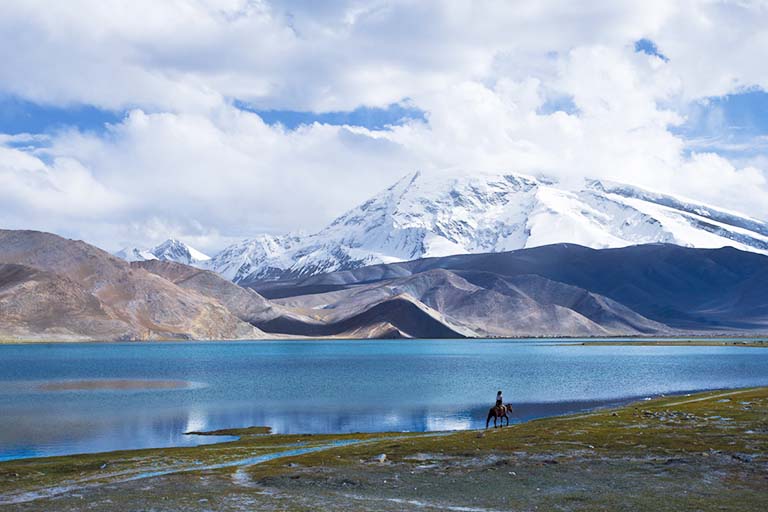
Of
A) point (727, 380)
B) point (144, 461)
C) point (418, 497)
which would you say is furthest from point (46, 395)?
point (727, 380)

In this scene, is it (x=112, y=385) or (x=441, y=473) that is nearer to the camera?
(x=441, y=473)

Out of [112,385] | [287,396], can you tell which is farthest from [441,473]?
[112,385]

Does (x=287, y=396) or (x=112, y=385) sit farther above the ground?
(x=112, y=385)

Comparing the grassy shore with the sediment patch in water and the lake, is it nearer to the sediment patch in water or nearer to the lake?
the lake

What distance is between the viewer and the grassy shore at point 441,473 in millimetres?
28312

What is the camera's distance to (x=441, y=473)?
3472 centimetres

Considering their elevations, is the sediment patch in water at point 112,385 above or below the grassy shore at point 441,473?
below

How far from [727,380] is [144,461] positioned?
89.0 metres

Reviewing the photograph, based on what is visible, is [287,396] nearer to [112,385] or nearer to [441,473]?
[112,385]

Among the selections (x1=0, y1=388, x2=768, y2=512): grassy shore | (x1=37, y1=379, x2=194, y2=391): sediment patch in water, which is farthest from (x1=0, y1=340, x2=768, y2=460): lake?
(x1=0, y1=388, x2=768, y2=512): grassy shore

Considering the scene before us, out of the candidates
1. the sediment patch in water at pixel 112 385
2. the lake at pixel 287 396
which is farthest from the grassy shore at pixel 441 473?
the sediment patch in water at pixel 112 385

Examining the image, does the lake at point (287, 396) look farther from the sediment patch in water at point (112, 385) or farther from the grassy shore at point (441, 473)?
the grassy shore at point (441, 473)

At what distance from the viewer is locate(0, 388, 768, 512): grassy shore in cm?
2831

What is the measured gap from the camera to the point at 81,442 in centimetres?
5356
